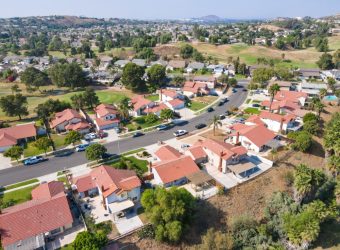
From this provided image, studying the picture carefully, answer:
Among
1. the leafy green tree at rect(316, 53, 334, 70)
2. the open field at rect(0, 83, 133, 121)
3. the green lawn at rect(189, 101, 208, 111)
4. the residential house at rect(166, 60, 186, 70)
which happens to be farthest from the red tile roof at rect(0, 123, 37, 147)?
the leafy green tree at rect(316, 53, 334, 70)

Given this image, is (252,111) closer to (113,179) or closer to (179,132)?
(179,132)

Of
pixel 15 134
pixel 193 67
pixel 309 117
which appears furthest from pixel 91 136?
pixel 193 67

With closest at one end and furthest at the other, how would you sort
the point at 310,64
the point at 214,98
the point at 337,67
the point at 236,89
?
the point at 214,98 → the point at 236,89 → the point at 337,67 → the point at 310,64

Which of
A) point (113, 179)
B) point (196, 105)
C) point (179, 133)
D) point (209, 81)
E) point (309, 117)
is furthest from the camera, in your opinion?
point (209, 81)

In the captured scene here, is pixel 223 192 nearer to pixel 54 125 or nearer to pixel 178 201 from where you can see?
pixel 178 201

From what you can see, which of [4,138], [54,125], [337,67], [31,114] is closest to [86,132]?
[54,125]

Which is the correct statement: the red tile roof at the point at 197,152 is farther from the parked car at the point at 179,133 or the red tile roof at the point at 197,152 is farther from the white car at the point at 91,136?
the white car at the point at 91,136

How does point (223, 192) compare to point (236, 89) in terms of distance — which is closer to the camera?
point (223, 192)

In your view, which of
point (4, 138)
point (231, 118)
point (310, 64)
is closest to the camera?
point (4, 138)

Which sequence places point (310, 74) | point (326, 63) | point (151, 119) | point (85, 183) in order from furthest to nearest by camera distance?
point (326, 63)
point (310, 74)
point (151, 119)
point (85, 183)
